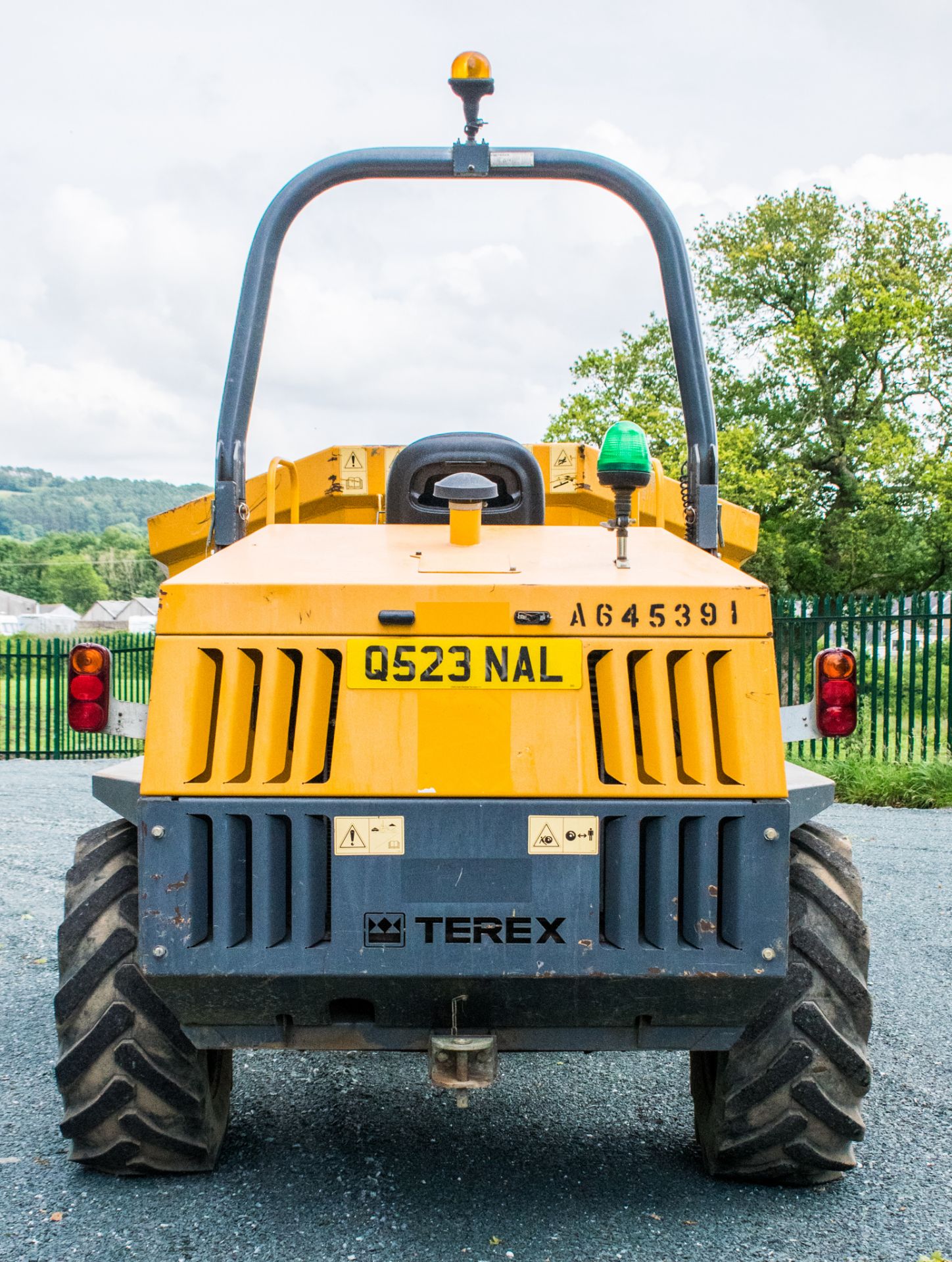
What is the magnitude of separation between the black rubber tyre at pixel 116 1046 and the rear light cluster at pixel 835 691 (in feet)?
6.12

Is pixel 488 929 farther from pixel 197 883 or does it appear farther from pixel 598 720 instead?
pixel 197 883

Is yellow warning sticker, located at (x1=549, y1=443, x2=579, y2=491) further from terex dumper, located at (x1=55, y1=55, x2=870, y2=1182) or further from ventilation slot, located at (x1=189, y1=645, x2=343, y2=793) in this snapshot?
ventilation slot, located at (x1=189, y1=645, x2=343, y2=793)

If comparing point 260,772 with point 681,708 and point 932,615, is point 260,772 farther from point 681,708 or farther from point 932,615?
point 932,615

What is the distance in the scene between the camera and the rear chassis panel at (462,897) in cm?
265

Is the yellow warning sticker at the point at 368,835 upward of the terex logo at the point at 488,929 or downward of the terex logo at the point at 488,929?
upward

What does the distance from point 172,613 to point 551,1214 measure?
1.86m

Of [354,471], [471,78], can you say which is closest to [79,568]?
[354,471]

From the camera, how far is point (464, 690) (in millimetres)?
2662

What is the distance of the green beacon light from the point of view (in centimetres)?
280

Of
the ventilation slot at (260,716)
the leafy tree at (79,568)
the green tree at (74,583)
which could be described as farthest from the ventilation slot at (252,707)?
the green tree at (74,583)

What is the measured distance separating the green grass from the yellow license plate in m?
9.07

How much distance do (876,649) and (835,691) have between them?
9877 millimetres

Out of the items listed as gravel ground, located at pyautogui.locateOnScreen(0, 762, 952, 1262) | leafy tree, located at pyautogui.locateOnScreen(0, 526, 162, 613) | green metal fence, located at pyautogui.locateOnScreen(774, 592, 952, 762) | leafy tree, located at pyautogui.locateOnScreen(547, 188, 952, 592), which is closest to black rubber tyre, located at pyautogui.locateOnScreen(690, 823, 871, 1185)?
gravel ground, located at pyautogui.locateOnScreen(0, 762, 952, 1262)

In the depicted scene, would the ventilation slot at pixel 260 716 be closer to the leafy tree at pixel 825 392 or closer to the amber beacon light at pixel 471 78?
the amber beacon light at pixel 471 78
